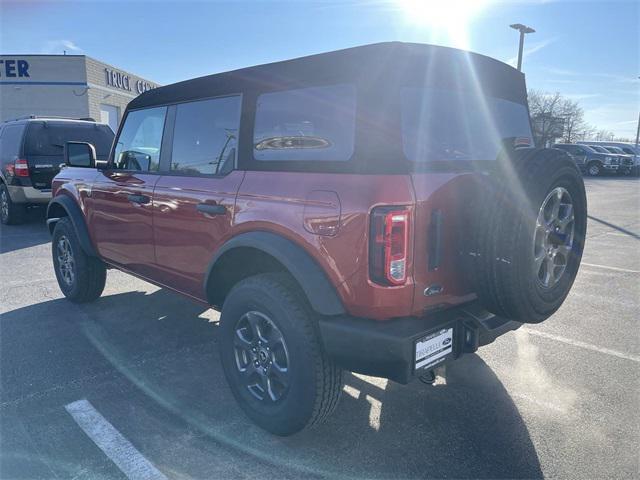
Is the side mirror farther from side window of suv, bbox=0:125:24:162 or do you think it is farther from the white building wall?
the white building wall

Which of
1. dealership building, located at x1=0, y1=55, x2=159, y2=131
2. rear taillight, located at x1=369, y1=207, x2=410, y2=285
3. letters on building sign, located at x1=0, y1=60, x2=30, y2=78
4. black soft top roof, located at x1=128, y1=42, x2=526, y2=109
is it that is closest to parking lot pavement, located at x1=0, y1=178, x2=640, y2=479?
rear taillight, located at x1=369, y1=207, x2=410, y2=285

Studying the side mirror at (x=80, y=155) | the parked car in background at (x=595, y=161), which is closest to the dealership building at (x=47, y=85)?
the side mirror at (x=80, y=155)

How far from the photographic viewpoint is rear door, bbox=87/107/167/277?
11.7ft

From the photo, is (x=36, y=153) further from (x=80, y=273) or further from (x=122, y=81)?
(x=122, y=81)

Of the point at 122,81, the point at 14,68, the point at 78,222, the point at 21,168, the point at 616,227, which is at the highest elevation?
the point at 122,81

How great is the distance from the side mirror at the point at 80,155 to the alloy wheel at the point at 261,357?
95.8 inches

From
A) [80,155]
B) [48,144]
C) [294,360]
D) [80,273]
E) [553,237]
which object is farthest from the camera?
[48,144]

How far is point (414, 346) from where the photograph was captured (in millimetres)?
2135

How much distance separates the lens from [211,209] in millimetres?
2881

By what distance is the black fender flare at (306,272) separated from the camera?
2.25 meters

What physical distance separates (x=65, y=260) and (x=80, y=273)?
0.41 meters

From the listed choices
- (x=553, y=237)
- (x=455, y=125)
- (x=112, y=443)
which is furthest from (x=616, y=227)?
(x=112, y=443)

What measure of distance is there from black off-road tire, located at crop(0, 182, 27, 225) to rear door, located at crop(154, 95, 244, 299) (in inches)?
275

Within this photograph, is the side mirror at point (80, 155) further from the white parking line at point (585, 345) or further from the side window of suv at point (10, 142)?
the side window of suv at point (10, 142)
